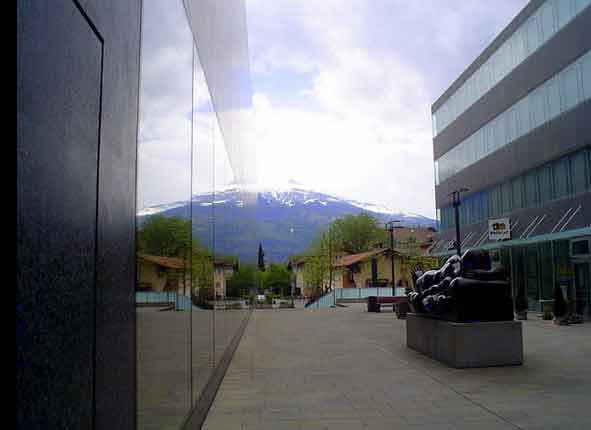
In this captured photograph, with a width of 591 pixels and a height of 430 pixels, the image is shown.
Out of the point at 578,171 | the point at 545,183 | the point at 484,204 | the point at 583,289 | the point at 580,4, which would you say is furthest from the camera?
the point at 484,204

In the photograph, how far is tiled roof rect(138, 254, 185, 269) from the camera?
3.90 m

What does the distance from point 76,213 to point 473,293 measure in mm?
10507

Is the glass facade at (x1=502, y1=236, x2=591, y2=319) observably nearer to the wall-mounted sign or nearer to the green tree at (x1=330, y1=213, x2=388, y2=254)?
the wall-mounted sign

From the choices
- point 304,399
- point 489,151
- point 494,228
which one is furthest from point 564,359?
point 489,151

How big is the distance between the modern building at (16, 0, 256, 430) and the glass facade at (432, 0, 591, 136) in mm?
28244

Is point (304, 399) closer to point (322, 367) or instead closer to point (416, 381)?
point (416, 381)

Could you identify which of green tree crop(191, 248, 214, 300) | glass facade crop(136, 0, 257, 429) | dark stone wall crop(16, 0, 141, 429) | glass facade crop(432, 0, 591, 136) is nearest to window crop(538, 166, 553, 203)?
glass facade crop(432, 0, 591, 136)

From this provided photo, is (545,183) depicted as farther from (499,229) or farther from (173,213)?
(173,213)

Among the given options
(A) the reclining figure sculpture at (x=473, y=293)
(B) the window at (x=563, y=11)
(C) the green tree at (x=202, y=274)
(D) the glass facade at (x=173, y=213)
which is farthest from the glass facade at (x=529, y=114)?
(D) the glass facade at (x=173, y=213)

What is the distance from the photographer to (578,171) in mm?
28281

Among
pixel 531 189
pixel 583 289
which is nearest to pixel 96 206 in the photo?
pixel 583 289

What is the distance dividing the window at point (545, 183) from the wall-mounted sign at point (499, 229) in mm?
3995

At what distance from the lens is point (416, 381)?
10188 millimetres

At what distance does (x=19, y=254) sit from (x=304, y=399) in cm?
757
